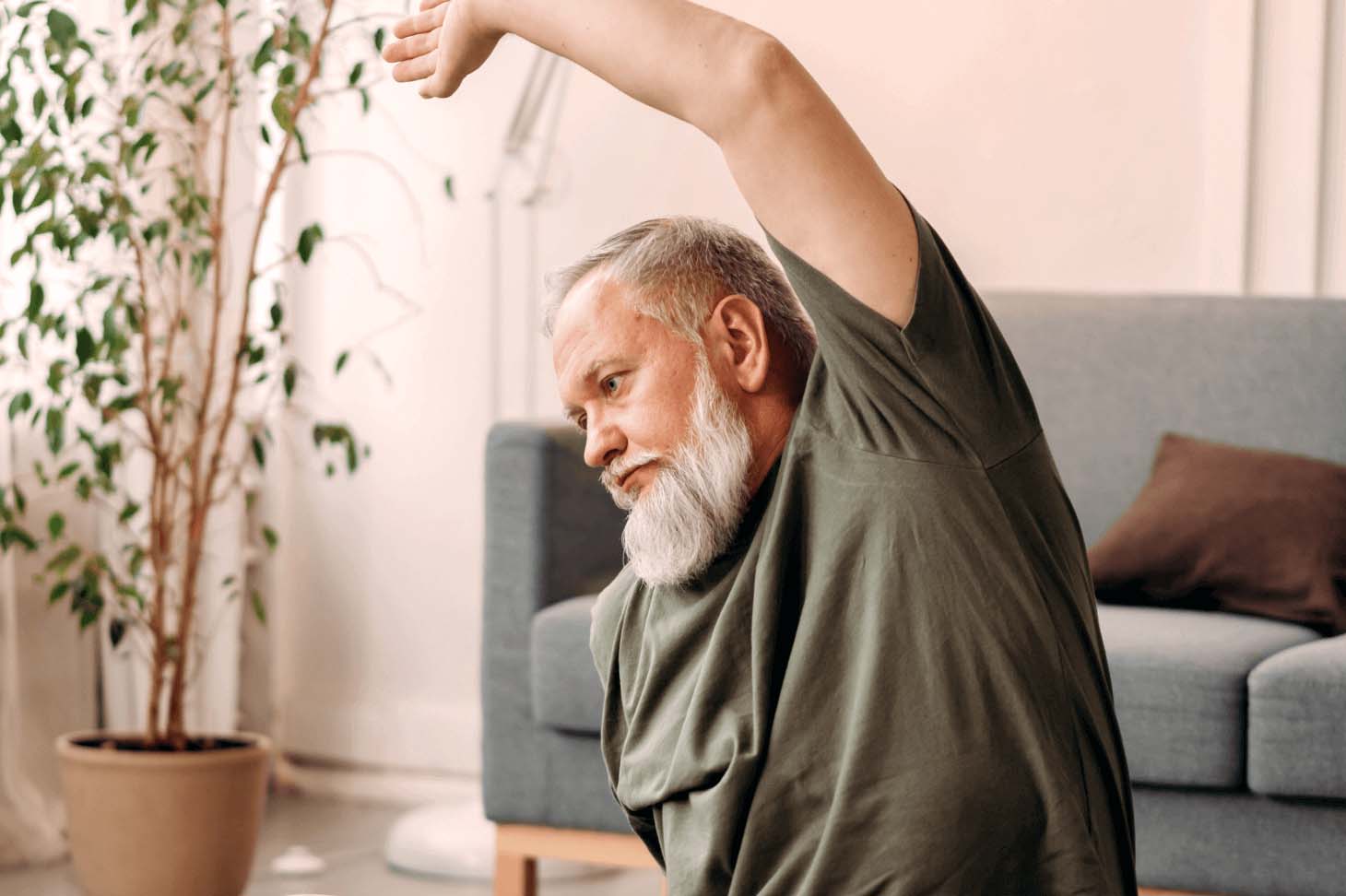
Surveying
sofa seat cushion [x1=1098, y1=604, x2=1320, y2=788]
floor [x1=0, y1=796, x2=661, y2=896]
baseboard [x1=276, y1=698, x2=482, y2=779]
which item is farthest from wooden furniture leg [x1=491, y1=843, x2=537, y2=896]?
baseboard [x1=276, y1=698, x2=482, y2=779]

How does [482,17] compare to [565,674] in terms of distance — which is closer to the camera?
[482,17]

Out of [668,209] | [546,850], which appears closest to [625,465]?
[546,850]

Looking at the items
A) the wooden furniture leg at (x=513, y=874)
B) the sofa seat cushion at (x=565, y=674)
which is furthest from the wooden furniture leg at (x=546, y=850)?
the sofa seat cushion at (x=565, y=674)

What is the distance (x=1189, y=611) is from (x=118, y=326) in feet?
6.24

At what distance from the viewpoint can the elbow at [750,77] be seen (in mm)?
962

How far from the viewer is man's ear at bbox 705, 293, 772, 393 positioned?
121 cm

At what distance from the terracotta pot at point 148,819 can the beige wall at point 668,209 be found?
3.18 ft

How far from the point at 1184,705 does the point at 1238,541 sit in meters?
0.45

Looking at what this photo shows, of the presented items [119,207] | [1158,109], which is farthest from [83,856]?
[1158,109]

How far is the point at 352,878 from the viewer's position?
2.91 meters

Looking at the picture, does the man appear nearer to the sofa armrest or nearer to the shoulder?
the shoulder

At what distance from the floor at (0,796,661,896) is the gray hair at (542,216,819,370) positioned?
1.83m

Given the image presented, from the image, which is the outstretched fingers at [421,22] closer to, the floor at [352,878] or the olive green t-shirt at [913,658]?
the olive green t-shirt at [913,658]

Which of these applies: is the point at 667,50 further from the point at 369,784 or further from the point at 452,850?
the point at 369,784
